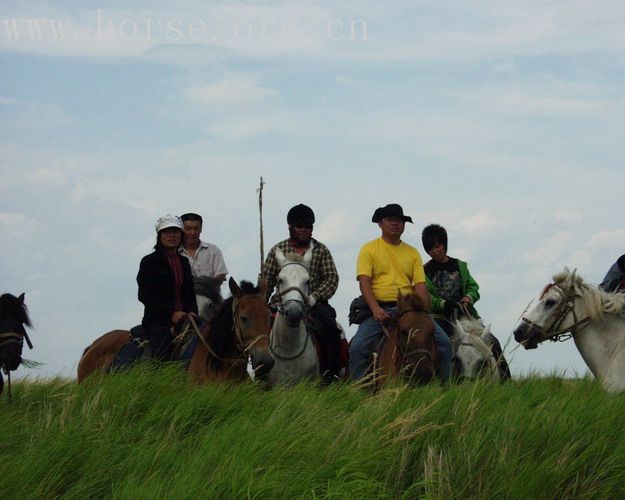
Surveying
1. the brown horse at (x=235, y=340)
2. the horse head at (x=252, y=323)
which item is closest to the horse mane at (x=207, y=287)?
the brown horse at (x=235, y=340)

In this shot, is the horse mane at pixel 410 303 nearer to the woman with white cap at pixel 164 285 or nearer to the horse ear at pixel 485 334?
the horse ear at pixel 485 334

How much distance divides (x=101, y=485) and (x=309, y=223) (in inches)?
212

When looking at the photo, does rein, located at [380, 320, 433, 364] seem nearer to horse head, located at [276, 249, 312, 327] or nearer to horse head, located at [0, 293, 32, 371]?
horse head, located at [276, 249, 312, 327]

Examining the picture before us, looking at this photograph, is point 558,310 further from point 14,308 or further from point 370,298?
point 14,308

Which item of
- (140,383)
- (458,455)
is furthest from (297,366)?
(458,455)

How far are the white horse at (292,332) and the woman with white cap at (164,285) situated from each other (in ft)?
3.30

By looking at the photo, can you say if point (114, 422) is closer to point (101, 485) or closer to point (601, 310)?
point (101, 485)

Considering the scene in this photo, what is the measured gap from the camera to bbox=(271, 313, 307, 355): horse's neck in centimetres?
1105

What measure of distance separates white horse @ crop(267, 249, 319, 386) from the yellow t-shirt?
0.68 m

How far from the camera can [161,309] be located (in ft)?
34.9

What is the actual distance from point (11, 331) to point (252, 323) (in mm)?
2827

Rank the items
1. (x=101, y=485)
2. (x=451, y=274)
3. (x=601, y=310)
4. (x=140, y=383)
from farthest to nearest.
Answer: (x=451, y=274) < (x=601, y=310) < (x=140, y=383) < (x=101, y=485)

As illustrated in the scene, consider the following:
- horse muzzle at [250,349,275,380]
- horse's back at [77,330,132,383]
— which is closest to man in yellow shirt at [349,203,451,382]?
horse muzzle at [250,349,275,380]

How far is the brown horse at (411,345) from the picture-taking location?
10.6m
